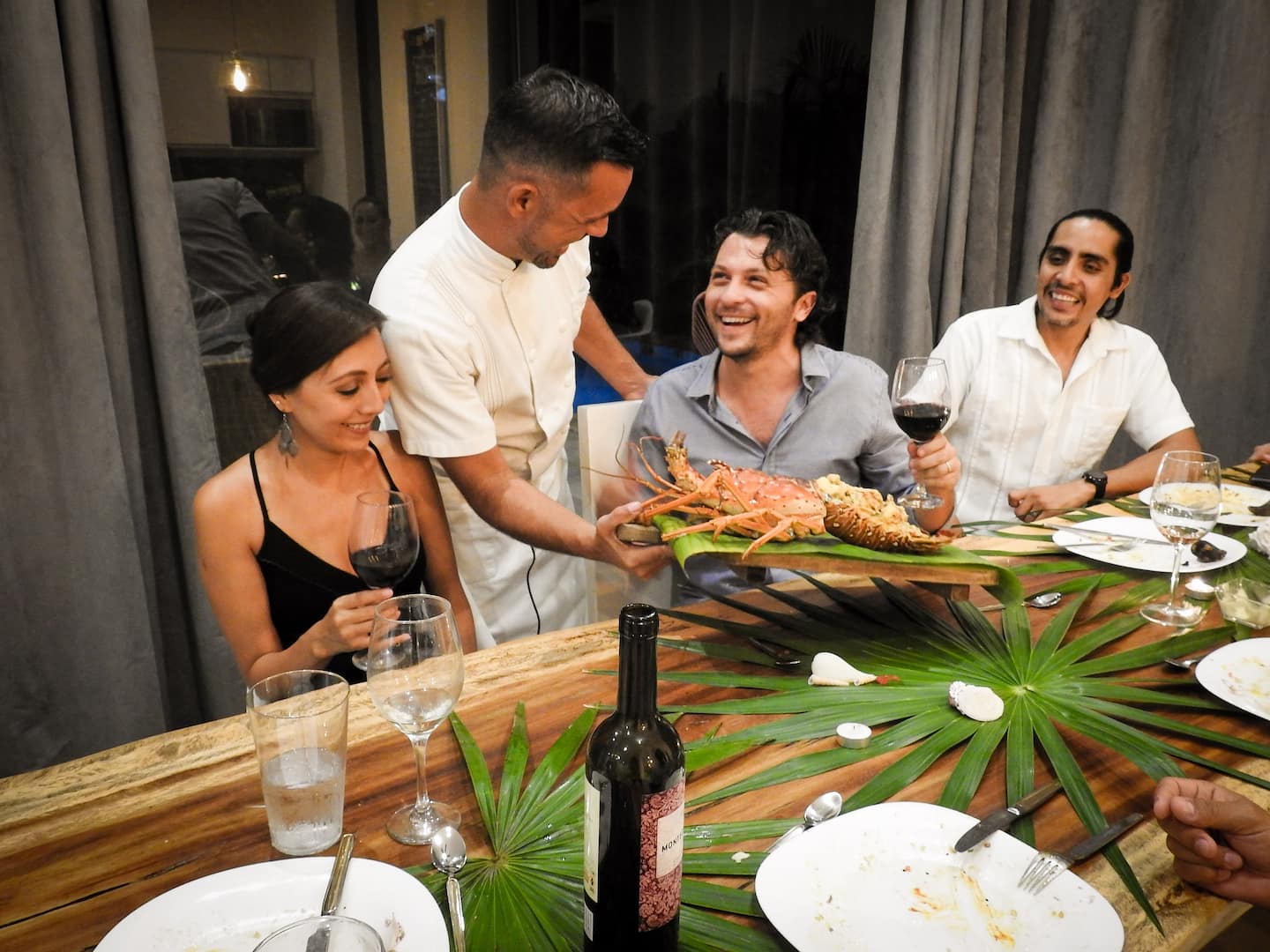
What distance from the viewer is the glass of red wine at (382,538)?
1.42 meters

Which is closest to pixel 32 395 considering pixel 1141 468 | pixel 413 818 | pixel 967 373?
pixel 413 818

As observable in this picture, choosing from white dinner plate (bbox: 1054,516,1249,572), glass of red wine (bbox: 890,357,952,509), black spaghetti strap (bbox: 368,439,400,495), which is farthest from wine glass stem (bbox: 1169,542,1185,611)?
black spaghetti strap (bbox: 368,439,400,495)

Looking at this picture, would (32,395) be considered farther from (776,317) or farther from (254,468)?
(776,317)

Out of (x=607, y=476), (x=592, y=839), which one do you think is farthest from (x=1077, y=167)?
(x=592, y=839)

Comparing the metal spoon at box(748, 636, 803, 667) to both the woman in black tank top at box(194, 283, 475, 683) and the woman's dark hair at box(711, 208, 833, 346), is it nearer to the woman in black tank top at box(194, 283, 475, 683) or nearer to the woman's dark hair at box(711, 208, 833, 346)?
the woman in black tank top at box(194, 283, 475, 683)

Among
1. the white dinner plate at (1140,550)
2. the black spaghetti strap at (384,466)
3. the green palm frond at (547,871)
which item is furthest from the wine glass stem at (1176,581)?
the black spaghetti strap at (384,466)

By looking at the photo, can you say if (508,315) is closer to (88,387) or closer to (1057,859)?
(88,387)

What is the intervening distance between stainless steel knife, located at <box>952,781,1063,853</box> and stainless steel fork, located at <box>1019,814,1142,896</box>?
0.05 m

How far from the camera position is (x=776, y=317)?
2348mm

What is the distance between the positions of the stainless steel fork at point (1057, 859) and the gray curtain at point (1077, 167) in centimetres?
260

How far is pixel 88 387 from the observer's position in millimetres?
1939

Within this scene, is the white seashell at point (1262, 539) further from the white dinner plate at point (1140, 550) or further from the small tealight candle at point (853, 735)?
the small tealight candle at point (853, 735)

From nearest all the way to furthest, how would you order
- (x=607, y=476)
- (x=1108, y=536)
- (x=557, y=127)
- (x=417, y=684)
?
1. (x=417, y=684)
2. (x=557, y=127)
3. (x=1108, y=536)
4. (x=607, y=476)

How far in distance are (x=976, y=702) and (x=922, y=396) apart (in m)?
0.66
